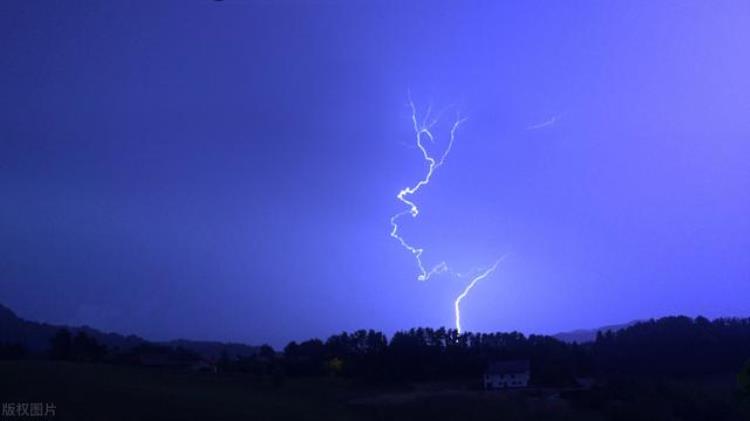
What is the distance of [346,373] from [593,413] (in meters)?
23.5

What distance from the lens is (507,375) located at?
180 ft

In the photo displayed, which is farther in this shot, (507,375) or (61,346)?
(61,346)

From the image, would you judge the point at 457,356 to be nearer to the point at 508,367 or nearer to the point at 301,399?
the point at 508,367

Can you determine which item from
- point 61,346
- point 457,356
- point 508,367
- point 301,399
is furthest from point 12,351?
point 508,367

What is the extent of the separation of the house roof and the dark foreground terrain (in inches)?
252

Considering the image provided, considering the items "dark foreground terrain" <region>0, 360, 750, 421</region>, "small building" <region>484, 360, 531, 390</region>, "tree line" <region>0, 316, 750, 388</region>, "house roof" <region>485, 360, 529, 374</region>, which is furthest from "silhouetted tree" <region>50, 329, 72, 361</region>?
"house roof" <region>485, 360, 529, 374</region>

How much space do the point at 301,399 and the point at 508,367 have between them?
1953 cm

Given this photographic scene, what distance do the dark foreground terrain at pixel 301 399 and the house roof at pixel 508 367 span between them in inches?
252

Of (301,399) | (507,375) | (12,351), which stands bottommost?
(301,399)

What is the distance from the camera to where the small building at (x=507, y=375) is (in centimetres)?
5394

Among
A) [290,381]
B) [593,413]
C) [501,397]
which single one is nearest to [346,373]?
[290,381]

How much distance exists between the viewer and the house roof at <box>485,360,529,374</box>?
55.4m

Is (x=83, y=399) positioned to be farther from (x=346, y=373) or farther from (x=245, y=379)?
(x=346, y=373)

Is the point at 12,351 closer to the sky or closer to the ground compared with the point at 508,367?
closer to the sky
